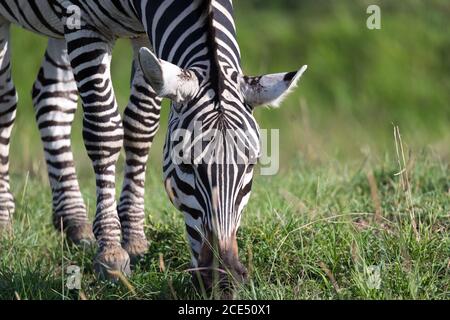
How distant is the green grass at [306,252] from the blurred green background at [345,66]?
725 cm

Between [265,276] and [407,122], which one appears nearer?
[265,276]

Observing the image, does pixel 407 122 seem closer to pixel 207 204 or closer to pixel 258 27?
pixel 258 27

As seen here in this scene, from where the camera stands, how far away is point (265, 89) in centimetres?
534

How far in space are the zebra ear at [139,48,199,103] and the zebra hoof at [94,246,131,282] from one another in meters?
1.55

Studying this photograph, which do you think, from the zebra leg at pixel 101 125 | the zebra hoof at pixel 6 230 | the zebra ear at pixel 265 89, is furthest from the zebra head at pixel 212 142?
the zebra hoof at pixel 6 230

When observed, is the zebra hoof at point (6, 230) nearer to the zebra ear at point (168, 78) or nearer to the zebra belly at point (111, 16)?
the zebra belly at point (111, 16)

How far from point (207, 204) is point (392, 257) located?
1.35 meters

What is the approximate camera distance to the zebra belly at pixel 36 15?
7152mm

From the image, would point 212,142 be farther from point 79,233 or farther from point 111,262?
point 79,233

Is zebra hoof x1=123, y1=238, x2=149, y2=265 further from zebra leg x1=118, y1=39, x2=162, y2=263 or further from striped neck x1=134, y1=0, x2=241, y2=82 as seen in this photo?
striped neck x1=134, y1=0, x2=241, y2=82

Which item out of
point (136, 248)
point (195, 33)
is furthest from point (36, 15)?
point (195, 33)

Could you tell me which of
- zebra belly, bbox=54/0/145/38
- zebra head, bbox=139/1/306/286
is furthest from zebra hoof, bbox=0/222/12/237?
zebra head, bbox=139/1/306/286

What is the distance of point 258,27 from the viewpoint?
61.7 ft
